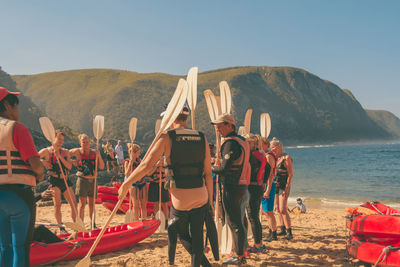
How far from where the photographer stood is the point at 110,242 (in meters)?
4.72

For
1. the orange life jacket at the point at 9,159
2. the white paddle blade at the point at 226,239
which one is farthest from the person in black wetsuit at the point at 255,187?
the orange life jacket at the point at 9,159

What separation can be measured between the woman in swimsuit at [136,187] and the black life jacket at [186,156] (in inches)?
149

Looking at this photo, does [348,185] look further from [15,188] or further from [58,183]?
[15,188]

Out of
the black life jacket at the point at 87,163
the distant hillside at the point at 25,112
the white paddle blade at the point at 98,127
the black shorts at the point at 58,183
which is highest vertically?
the distant hillside at the point at 25,112

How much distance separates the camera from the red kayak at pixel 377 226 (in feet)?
12.1

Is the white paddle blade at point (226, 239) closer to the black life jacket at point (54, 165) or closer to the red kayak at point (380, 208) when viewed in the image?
the red kayak at point (380, 208)

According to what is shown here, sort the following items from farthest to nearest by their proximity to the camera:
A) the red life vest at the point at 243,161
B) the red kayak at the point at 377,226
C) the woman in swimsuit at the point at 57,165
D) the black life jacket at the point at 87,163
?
the black life jacket at the point at 87,163
the woman in swimsuit at the point at 57,165
the red life vest at the point at 243,161
the red kayak at the point at 377,226

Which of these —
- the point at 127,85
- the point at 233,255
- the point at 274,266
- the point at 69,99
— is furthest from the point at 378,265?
the point at 69,99

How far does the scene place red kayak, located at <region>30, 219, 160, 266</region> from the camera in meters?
4.08

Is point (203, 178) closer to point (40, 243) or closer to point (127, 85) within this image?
point (40, 243)

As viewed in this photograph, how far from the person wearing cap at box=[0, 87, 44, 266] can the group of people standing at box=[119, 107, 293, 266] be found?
2.68ft

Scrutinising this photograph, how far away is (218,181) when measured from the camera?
425cm

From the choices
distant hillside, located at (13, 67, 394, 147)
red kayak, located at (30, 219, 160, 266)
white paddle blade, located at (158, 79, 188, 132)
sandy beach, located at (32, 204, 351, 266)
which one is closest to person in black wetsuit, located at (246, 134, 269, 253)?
sandy beach, located at (32, 204, 351, 266)

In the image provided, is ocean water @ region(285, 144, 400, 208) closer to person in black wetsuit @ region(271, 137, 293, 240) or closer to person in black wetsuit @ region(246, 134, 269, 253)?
person in black wetsuit @ region(271, 137, 293, 240)
